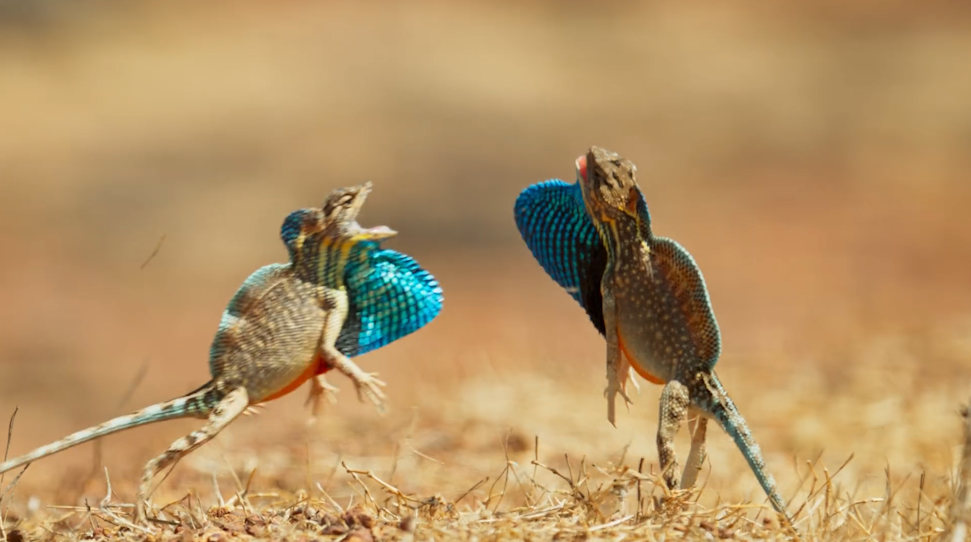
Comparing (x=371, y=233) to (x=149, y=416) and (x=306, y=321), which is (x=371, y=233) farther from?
(x=149, y=416)

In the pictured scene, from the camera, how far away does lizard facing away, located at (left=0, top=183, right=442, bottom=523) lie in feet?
16.9

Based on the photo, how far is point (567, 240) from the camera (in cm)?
577

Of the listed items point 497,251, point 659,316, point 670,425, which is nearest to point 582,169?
point 659,316

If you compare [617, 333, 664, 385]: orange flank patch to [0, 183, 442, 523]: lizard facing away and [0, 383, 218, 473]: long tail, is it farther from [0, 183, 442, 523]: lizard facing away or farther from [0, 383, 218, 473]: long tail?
[0, 383, 218, 473]: long tail

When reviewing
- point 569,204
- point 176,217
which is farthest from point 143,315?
point 569,204

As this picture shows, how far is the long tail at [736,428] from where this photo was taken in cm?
523

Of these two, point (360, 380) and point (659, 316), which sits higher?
point (659, 316)

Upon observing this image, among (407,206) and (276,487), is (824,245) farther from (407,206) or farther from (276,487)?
(276,487)

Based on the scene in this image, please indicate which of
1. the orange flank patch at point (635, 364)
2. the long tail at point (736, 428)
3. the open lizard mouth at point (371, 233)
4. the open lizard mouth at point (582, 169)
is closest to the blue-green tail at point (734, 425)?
the long tail at point (736, 428)

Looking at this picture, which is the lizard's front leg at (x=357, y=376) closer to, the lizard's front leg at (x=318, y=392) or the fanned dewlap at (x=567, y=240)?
the lizard's front leg at (x=318, y=392)

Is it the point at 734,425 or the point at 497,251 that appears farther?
the point at 497,251

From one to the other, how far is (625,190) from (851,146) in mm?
17962

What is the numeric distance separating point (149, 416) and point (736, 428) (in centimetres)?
261

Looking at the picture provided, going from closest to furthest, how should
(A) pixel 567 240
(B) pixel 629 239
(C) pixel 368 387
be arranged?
(C) pixel 368 387 < (B) pixel 629 239 < (A) pixel 567 240
